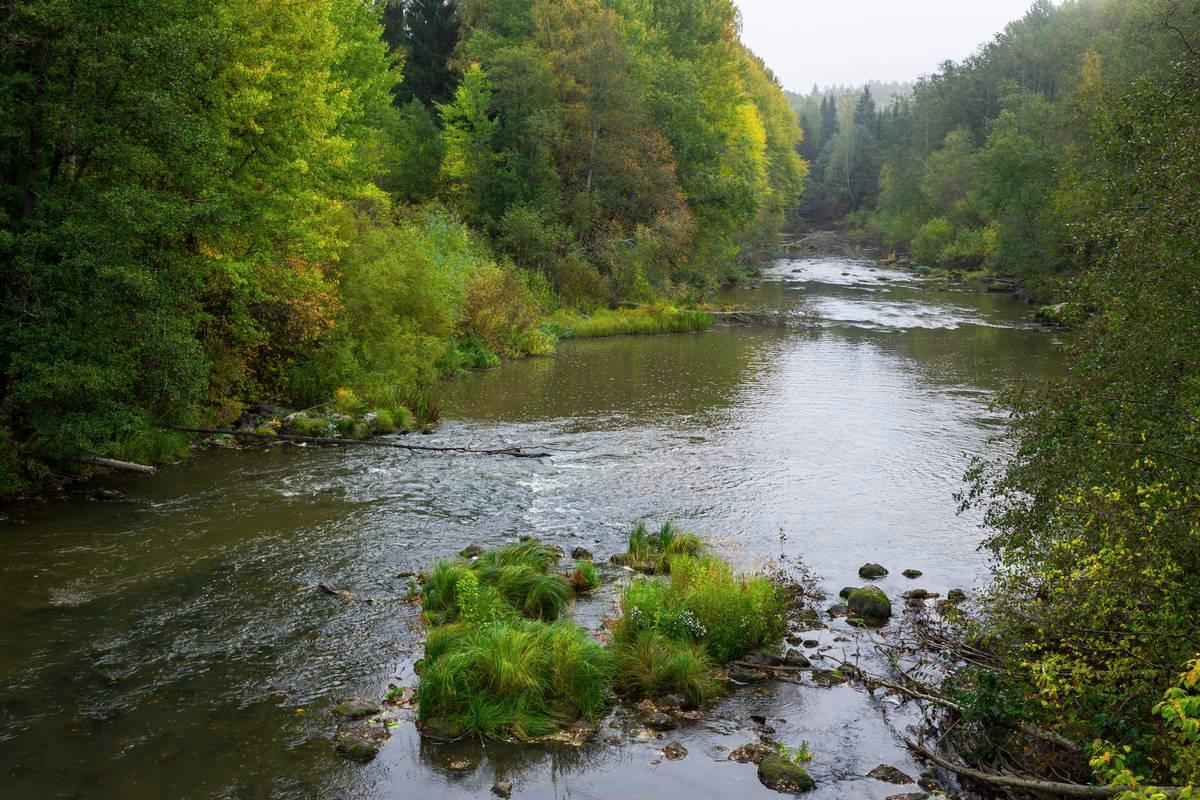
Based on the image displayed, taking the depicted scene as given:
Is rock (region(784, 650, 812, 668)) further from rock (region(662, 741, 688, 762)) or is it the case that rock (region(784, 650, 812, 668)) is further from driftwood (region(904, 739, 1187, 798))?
rock (region(662, 741, 688, 762))

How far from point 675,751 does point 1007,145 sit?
6234 cm

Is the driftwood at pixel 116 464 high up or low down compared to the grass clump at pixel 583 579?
up

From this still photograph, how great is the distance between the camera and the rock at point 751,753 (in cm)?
970

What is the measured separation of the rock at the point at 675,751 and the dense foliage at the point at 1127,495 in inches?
141

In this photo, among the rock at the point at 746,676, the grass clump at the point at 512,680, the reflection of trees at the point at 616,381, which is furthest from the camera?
the reflection of trees at the point at 616,381

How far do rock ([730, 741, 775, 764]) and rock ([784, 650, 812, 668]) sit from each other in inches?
80.4

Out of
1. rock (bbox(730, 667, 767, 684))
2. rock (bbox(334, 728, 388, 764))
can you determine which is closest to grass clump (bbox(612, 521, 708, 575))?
rock (bbox(730, 667, 767, 684))

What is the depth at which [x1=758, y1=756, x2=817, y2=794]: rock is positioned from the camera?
30.3 feet

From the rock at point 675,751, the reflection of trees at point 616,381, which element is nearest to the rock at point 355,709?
the rock at point 675,751

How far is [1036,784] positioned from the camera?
786 cm

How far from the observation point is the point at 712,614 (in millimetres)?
12305

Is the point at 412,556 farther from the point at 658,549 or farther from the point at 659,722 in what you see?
the point at 659,722

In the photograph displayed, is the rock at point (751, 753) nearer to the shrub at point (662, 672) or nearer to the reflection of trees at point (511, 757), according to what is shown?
the shrub at point (662, 672)

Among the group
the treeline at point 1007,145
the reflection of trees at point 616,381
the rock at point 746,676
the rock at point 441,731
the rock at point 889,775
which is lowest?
the rock at point 746,676
